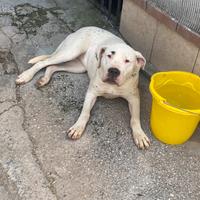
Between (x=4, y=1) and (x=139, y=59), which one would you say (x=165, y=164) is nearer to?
(x=139, y=59)

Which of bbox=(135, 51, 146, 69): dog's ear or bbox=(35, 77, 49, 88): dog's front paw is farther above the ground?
bbox=(135, 51, 146, 69): dog's ear

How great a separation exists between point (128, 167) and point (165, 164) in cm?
28

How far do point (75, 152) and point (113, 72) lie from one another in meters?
0.66

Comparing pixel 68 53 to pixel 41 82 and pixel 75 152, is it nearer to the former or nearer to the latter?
pixel 41 82

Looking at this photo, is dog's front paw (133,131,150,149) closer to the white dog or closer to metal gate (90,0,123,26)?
the white dog

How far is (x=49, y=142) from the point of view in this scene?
9.52 feet

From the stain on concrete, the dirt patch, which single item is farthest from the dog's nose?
the stain on concrete

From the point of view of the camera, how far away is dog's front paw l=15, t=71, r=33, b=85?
11.2 feet

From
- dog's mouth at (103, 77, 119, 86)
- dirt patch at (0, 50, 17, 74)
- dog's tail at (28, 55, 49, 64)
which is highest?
dog's mouth at (103, 77, 119, 86)

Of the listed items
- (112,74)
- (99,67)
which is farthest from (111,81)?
(99,67)

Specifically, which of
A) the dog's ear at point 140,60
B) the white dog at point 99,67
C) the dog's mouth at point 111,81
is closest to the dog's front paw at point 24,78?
the white dog at point 99,67

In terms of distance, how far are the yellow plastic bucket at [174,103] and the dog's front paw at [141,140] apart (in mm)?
112

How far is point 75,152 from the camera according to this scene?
9.29ft

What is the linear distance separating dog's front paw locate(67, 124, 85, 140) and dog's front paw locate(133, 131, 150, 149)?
0.42m
